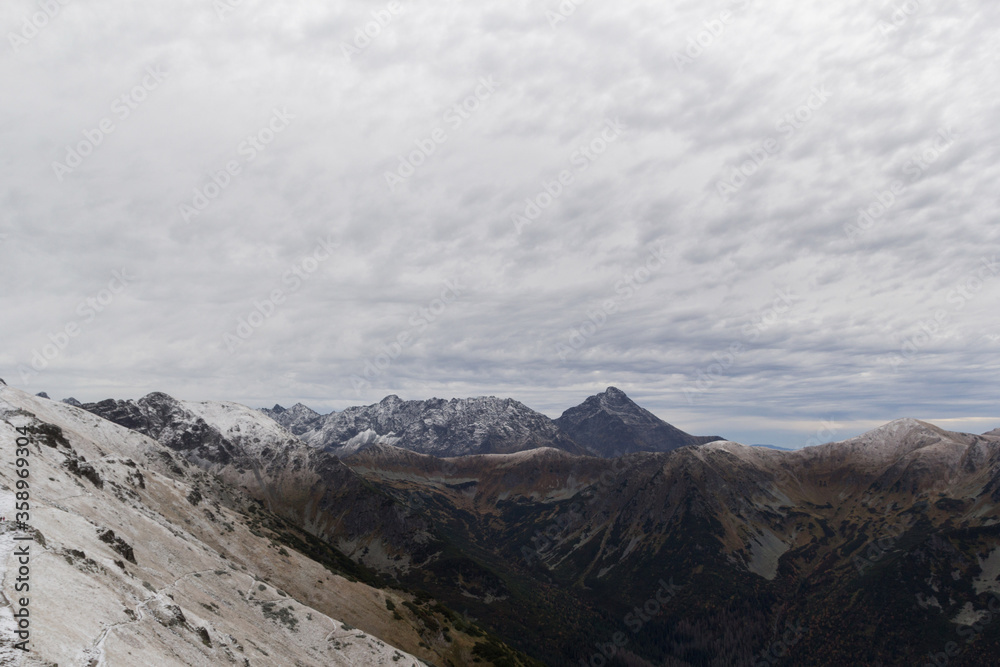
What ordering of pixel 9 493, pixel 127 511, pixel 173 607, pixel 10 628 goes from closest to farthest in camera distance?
1. pixel 10 628
2. pixel 173 607
3. pixel 9 493
4. pixel 127 511

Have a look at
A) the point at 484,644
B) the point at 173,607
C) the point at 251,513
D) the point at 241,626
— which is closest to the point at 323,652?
the point at 241,626

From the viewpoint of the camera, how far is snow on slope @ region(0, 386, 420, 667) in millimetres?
33094

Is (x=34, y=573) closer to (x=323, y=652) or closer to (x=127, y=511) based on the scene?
(x=323, y=652)

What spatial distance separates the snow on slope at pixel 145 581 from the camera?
33094mm

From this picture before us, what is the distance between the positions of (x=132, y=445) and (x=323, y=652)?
146452mm

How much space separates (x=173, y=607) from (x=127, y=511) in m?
47.5

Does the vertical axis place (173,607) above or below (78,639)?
below

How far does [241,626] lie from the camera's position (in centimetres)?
6253

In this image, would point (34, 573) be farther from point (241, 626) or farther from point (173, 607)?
point (241, 626)

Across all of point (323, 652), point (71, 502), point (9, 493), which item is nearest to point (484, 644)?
point (323, 652)

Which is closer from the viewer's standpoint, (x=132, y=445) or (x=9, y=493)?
(x=9, y=493)

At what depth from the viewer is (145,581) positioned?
51531 millimetres

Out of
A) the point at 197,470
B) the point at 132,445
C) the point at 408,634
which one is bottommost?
the point at 408,634

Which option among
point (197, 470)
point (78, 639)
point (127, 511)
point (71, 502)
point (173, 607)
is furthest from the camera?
point (197, 470)
